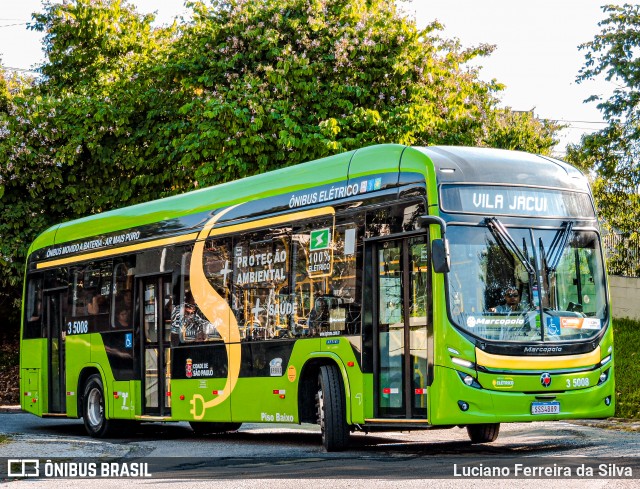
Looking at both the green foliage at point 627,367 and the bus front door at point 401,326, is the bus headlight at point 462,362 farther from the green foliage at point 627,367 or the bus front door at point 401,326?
the green foliage at point 627,367

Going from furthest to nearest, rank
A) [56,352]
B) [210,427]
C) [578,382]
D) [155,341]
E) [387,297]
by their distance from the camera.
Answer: [56,352]
[210,427]
[155,341]
[387,297]
[578,382]

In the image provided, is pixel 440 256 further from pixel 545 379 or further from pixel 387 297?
pixel 545 379

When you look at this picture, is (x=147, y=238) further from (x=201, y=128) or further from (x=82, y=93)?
(x=82, y=93)

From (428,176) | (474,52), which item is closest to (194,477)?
(428,176)

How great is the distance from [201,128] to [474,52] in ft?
23.7

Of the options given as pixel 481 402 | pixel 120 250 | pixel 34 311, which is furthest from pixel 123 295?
pixel 481 402

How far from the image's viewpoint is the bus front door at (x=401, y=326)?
11.9 m

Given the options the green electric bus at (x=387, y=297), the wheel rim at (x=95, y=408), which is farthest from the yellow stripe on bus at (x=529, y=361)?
the wheel rim at (x=95, y=408)

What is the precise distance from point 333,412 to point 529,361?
253 centimetres

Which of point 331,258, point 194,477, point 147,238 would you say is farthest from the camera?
point 147,238

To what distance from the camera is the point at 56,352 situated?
63.6ft

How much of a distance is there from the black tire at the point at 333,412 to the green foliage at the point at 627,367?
6383mm

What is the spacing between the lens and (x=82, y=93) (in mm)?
27734

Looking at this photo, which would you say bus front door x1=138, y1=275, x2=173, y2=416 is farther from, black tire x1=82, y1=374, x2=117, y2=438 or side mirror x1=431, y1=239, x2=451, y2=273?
side mirror x1=431, y1=239, x2=451, y2=273
